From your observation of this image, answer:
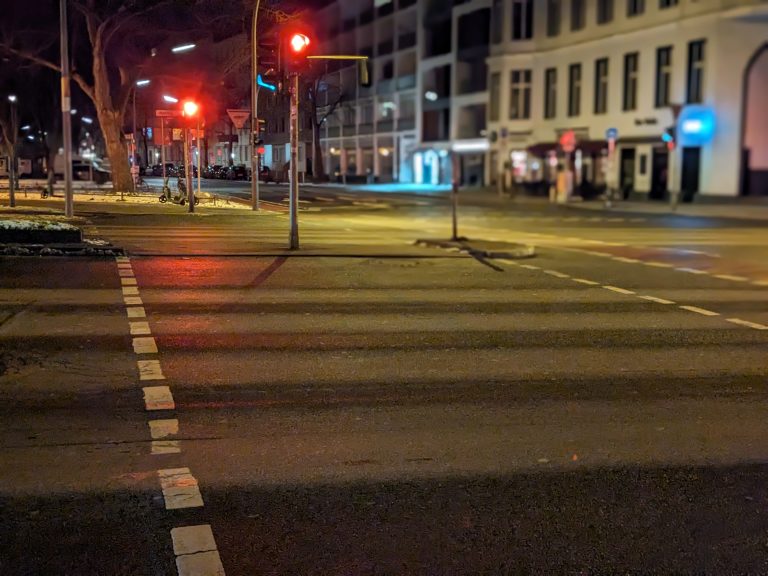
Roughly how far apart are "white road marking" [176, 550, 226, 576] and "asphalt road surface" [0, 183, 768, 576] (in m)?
0.01

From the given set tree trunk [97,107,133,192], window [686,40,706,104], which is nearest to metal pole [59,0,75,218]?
tree trunk [97,107,133,192]

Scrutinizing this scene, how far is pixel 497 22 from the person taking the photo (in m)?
57.8

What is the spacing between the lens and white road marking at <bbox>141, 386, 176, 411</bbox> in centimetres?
669

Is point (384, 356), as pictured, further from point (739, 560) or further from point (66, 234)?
Answer: point (66, 234)

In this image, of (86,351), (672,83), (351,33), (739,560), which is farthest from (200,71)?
(351,33)

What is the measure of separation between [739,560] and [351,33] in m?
80.6

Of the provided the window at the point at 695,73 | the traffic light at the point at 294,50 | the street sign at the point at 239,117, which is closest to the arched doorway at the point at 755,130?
the window at the point at 695,73

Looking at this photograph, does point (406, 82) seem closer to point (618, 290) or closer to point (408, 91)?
point (408, 91)

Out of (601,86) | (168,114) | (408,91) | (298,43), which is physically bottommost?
(168,114)

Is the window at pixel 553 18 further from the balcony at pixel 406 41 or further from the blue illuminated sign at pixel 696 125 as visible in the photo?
the balcony at pixel 406 41

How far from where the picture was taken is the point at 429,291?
13031 millimetres

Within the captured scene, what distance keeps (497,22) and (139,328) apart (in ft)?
172

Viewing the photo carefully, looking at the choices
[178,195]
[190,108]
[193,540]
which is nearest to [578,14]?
[178,195]

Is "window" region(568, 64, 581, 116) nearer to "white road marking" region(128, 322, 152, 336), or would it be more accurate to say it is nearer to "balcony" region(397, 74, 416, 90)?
"balcony" region(397, 74, 416, 90)
